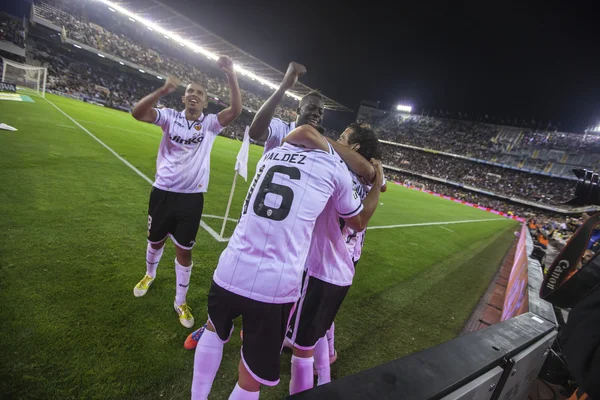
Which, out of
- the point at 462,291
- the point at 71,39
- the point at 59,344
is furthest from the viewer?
the point at 71,39

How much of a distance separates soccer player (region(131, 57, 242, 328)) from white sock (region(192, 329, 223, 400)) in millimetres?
1287

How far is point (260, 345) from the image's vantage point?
155cm

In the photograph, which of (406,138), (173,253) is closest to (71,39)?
(173,253)

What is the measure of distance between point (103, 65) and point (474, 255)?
46721 mm

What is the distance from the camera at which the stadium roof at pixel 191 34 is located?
33.6 metres

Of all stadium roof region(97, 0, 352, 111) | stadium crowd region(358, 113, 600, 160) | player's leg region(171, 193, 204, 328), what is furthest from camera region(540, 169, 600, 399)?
stadium crowd region(358, 113, 600, 160)

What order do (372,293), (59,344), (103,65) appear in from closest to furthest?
(59,344)
(372,293)
(103,65)

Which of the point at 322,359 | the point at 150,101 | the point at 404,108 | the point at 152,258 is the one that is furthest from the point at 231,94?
the point at 404,108

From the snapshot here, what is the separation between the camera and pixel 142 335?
8.61 ft

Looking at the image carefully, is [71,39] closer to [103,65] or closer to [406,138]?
[103,65]

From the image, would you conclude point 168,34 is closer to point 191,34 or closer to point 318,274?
point 191,34

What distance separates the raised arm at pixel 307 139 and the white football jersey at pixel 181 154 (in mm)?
1775

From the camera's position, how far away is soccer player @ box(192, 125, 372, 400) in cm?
156

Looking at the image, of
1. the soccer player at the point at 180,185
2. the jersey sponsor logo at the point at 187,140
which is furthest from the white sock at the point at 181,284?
the jersey sponsor logo at the point at 187,140
